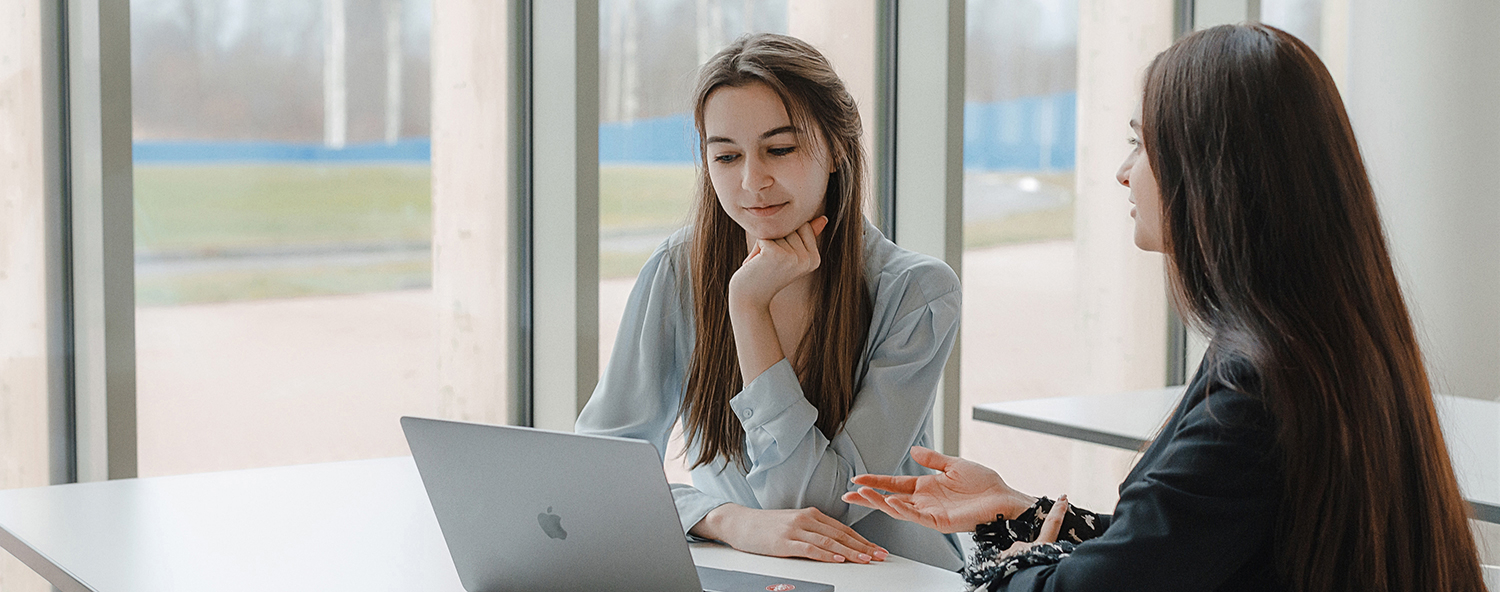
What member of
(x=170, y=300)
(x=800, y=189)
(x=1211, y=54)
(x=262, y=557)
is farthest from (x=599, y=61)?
(x=1211, y=54)

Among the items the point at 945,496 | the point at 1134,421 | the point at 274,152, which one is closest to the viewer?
the point at 945,496

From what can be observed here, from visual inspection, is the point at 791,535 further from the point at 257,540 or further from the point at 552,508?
the point at 257,540

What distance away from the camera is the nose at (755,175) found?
1.69 m

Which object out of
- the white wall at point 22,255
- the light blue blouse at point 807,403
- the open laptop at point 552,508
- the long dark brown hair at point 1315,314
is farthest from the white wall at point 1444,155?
the white wall at point 22,255

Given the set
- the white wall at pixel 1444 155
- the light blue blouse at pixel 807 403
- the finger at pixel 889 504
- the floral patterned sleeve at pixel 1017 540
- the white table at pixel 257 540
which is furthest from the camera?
the white wall at pixel 1444 155

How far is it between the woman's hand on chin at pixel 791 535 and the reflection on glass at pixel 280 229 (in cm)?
185

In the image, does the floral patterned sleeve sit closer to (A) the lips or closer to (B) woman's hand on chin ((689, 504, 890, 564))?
(B) woman's hand on chin ((689, 504, 890, 564))

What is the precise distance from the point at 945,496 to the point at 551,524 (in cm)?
42

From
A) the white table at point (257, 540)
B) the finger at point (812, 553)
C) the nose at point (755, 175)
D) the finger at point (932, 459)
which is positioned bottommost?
the white table at point (257, 540)

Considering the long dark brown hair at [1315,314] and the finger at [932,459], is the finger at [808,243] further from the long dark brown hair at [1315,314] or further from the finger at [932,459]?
the long dark brown hair at [1315,314]

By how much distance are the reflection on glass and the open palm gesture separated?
2138 mm

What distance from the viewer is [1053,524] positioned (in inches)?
49.4

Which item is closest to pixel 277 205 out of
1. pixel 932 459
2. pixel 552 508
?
pixel 552 508

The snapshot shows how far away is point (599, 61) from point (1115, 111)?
2000 mm
